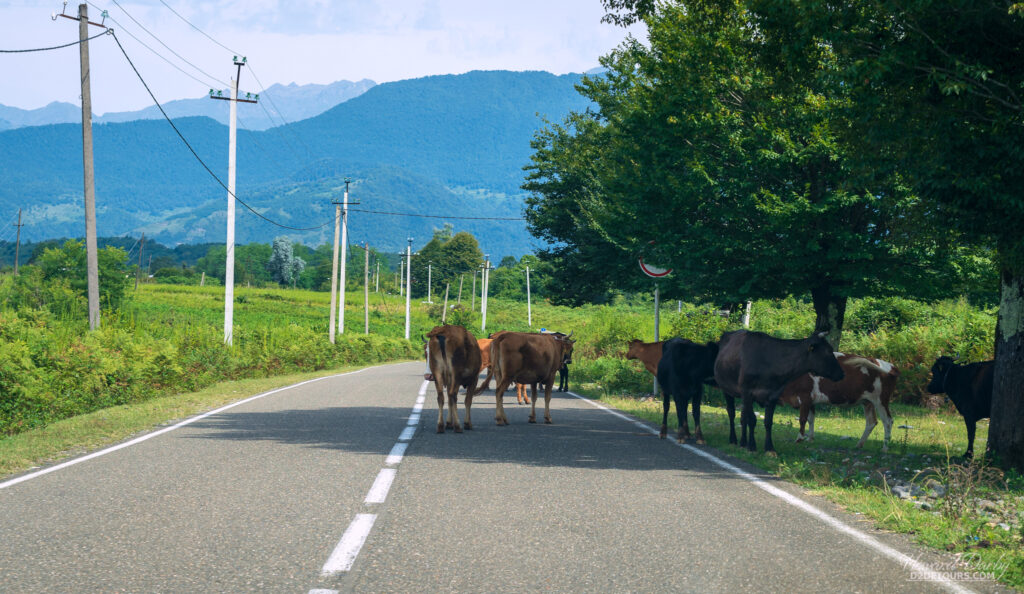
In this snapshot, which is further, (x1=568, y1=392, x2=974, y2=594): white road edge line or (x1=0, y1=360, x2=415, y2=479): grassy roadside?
(x1=0, y1=360, x2=415, y2=479): grassy roadside

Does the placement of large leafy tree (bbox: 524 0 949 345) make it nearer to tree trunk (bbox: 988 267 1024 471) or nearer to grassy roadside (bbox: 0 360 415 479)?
tree trunk (bbox: 988 267 1024 471)

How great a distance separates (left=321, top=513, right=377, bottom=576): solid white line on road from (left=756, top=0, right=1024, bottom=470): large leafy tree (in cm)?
607

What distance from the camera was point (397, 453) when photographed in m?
9.90

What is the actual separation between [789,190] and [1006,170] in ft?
21.5

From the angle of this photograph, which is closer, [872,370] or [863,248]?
[872,370]

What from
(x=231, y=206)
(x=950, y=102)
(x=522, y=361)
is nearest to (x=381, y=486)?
(x=522, y=361)

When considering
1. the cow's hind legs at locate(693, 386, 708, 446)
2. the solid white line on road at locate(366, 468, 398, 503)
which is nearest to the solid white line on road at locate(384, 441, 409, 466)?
the solid white line on road at locate(366, 468, 398, 503)

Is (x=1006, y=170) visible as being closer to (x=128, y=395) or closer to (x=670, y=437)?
(x=670, y=437)

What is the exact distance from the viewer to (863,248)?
13781 millimetres

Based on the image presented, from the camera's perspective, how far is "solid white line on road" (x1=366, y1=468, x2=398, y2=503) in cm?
709

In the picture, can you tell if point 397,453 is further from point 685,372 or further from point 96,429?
point 96,429

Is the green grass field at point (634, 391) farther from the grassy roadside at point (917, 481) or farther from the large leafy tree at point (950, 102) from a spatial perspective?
the large leafy tree at point (950, 102)

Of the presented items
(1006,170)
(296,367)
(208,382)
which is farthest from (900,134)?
(296,367)

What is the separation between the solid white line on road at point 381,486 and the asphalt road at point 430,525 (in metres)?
0.02
